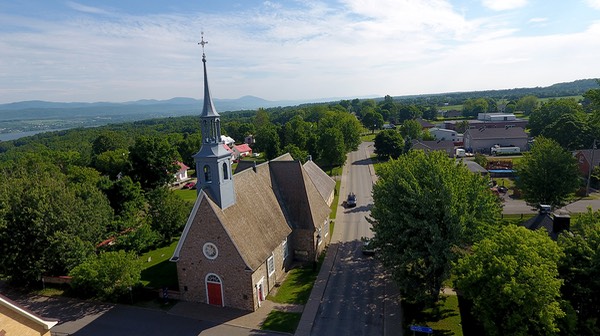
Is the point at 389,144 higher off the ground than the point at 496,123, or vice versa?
the point at 496,123

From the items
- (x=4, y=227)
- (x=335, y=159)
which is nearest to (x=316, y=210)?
(x=4, y=227)

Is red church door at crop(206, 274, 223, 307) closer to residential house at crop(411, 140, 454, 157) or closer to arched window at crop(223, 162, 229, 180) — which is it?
arched window at crop(223, 162, 229, 180)

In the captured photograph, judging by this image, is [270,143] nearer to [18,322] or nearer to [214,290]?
[214,290]

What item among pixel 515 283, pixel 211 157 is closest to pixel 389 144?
pixel 211 157

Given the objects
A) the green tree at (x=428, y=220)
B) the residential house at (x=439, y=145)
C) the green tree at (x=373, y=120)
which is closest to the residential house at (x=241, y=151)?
the residential house at (x=439, y=145)

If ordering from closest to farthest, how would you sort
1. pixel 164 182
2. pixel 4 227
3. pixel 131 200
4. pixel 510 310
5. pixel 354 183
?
pixel 510 310 < pixel 4 227 < pixel 131 200 < pixel 164 182 < pixel 354 183

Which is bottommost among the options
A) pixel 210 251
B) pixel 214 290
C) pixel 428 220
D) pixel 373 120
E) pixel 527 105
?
pixel 214 290

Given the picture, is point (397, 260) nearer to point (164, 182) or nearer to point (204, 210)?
point (204, 210)
